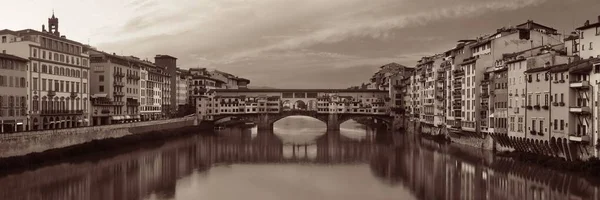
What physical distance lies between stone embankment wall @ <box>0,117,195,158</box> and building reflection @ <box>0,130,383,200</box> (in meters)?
2.06

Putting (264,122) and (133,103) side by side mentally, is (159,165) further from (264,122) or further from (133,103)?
(264,122)

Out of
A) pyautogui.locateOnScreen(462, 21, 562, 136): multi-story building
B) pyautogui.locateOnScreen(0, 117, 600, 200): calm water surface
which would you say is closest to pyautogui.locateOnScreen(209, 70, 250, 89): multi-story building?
pyautogui.locateOnScreen(0, 117, 600, 200): calm water surface

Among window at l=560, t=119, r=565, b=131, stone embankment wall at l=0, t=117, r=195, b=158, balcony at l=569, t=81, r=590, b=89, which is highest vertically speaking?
balcony at l=569, t=81, r=590, b=89

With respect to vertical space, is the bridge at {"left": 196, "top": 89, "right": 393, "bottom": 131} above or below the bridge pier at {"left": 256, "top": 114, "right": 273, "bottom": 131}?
above

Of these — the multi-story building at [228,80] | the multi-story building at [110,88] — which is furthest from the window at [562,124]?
the multi-story building at [228,80]

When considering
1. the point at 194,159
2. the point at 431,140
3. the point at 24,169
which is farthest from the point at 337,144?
the point at 24,169

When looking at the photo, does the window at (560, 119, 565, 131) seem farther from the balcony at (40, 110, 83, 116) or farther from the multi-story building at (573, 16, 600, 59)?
the balcony at (40, 110, 83, 116)

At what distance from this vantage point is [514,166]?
1254 inches

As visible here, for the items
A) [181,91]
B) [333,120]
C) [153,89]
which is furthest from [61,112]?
[333,120]

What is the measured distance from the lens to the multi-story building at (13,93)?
34938 millimetres

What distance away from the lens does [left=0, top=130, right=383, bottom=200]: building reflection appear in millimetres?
25719

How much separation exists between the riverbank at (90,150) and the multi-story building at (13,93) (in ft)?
11.4

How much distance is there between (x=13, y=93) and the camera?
36.2m

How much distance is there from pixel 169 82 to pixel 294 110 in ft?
56.7
